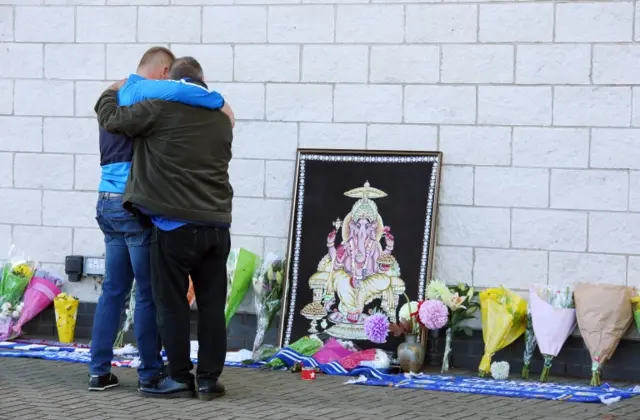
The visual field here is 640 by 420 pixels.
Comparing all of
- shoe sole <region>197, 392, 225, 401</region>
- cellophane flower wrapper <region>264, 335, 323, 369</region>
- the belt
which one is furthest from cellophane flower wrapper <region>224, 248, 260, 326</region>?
shoe sole <region>197, 392, 225, 401</region>

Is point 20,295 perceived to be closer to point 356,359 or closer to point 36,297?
point 36,297

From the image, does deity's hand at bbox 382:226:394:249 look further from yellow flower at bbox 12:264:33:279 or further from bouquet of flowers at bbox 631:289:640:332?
yellow flower at bbox 12:264:33:279


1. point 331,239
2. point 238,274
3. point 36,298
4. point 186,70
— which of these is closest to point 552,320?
point 331,239

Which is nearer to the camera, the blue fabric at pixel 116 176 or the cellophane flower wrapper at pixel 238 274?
the blue fabric at pixel 116 176

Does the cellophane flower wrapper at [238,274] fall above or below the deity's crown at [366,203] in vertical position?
below

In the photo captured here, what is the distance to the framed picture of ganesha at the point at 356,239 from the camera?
7.75 meters

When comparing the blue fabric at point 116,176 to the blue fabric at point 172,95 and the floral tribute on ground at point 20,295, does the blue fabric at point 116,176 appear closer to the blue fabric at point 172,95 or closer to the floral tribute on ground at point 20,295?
the blue fabric at point 172,95

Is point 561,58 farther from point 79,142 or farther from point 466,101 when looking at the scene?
point 79,142

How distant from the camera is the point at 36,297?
8461mm

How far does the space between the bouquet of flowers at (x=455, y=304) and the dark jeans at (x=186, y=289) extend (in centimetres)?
155

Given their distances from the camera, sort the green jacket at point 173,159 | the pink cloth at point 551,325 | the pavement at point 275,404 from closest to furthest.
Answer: the pavement at point 275,404 → the green jacket at point 173,159 → the pink cloth at point 551,325

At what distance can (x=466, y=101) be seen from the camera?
7.70 meters

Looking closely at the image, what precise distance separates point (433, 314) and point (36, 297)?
2888mm

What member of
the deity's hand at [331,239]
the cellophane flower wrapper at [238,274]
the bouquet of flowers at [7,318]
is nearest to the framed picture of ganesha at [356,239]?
the deity's hand at [331,239]
